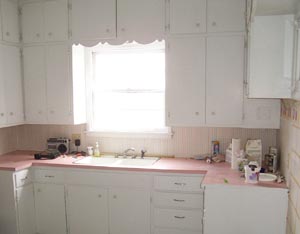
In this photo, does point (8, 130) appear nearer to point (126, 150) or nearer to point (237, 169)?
point (126, 150)

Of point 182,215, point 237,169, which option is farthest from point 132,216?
point 237,169

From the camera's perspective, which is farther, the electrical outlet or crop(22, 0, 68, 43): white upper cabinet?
the electrical outlet

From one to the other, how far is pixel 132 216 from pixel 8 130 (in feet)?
6.59

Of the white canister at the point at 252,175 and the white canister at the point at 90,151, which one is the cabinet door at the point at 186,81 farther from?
the white canister at the point at 90,151

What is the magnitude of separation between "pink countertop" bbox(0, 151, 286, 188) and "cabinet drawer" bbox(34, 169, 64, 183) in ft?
0.27

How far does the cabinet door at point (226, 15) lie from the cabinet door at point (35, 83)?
74.6 inches

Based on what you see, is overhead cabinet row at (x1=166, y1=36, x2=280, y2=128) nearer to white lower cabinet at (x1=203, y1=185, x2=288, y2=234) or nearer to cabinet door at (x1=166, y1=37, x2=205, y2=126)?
cabinet door at (x1=166, y1=37, x2=205, y2=126)

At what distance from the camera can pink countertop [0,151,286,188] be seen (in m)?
2.48

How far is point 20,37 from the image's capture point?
350 cm

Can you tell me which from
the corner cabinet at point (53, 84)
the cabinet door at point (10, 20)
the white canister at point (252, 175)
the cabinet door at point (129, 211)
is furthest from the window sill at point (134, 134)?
the cabinet door at point (10, 20)

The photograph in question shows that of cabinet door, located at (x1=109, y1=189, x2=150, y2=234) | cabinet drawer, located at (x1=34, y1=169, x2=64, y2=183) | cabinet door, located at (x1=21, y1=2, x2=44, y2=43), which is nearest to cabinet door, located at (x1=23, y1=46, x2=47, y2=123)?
cabinet door, located at (x1=21, y1=2, x2=44, y2=43)

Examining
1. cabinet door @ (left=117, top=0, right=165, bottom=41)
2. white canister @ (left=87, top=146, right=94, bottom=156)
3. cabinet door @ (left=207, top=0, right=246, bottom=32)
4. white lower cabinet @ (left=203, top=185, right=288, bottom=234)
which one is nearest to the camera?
white lower cabinet @ (left=203, top=185, right=288, bottom=234)

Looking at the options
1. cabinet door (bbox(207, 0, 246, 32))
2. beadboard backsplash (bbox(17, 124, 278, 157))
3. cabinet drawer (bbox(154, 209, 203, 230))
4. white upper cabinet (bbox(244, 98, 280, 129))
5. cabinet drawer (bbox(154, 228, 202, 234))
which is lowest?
cabinet drawer (bbox(154, 228, 202, 234))

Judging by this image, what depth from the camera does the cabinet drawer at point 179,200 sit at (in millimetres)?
2850
